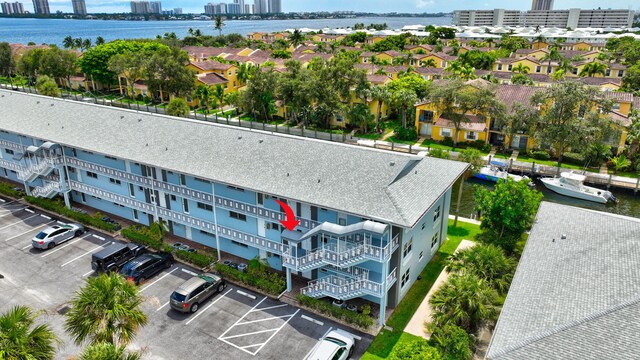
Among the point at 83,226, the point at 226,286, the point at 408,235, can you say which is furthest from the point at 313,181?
the point at 83,226

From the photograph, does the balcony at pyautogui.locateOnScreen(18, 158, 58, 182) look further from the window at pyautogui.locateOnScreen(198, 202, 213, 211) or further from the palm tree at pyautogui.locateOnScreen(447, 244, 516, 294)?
the palm tree at pyautogui.locateOnScreen(447, 244, 516, 294)

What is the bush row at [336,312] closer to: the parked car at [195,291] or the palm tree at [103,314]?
the parked car at [195,291]

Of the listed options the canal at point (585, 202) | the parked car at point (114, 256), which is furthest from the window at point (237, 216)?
the canal at point (585, 202)

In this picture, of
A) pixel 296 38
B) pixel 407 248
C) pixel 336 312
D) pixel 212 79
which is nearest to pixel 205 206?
pixel 336 312

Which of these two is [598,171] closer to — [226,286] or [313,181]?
[313,181]

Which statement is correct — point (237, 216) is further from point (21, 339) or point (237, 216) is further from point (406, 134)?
point (406, 134)
